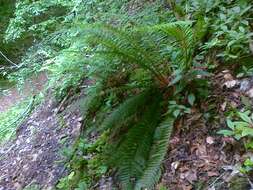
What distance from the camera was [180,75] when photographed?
295 cm

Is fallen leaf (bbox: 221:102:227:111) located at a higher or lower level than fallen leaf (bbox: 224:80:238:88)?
lower

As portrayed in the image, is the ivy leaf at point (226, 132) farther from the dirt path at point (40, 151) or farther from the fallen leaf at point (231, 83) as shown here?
the dirt path at point (40, 151)

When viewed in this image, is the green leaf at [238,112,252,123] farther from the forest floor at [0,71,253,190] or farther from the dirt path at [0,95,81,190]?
the dirt path at [0,95,81,190]

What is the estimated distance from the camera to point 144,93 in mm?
3166

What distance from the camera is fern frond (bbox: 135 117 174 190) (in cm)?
265

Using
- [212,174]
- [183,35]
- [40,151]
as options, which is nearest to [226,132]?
[212,174]

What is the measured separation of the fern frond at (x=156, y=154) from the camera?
2.65 metres

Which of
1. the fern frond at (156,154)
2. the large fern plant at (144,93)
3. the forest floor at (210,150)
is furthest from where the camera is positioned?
the large fern plant at (144,93)

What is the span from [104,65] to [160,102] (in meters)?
0.74

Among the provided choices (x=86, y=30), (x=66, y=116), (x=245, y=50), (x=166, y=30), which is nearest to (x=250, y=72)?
(x=245, y=50)

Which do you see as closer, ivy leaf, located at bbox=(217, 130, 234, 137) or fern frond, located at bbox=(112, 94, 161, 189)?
ivy leaf, located at bbox=(217, 130, 234, 137)

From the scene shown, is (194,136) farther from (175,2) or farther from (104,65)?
(175,2)

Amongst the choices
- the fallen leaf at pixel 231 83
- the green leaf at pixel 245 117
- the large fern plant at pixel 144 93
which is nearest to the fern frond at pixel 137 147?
the large fern plant at pixel 144 93

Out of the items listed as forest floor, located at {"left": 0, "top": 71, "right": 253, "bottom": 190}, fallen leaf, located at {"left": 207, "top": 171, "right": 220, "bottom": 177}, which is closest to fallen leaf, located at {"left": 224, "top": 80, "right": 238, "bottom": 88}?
forest floor, located at {"left": 0, "top": 71, "right": 253, "bottom": 190}
